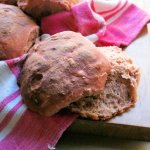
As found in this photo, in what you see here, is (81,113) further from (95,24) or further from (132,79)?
(95,24)

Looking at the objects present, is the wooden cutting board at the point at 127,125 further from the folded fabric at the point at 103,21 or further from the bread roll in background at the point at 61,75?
the folded fabric at the point at 103,21

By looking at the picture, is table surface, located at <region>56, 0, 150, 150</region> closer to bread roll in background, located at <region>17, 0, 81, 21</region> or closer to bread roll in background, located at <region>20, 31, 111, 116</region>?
bread roll in background, located at <region>20, 31, 111, 116</region>

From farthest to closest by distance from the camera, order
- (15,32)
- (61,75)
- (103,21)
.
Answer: (103,21), (15,32), (61,75)

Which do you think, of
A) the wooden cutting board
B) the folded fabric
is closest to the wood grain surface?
the wooden cutting board

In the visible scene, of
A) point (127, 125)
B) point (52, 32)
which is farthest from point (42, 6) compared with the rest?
point (127, 125)

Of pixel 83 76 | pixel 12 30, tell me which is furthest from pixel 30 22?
pixel 83 76

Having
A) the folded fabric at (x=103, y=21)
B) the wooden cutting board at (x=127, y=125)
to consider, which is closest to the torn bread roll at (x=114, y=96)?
the wooden cutting board at (x=127, y=125)

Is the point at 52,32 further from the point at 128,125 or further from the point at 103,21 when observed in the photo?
the point at 128,125
